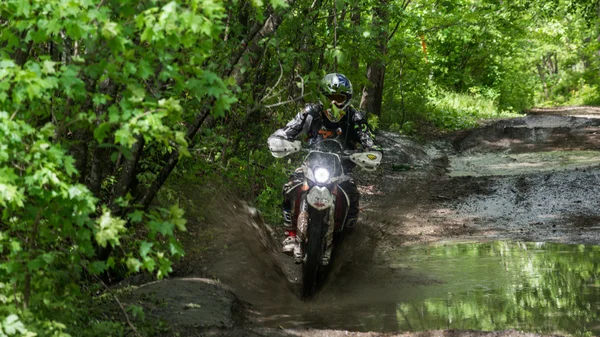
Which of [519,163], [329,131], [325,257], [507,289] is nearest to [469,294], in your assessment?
[507,289]

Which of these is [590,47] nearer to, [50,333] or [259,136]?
[259,136]

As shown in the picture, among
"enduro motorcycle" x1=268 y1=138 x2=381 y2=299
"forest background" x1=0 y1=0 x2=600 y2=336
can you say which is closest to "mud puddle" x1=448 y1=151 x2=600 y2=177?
"forest background" x1=0 y1=0 x2=600 y2=336

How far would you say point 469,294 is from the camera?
7.30 metres

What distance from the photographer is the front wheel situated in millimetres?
7199

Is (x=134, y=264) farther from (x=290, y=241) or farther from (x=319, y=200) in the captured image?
(x=290, y=241)

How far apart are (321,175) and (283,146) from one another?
55cm

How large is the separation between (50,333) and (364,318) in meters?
3.09

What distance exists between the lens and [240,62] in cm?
718

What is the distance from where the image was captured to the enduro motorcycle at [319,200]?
7.14 meters

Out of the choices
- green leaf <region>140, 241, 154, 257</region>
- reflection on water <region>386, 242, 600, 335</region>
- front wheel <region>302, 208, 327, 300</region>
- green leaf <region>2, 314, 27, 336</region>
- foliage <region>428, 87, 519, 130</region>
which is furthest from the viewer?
foliage <region>428, 87, 519, 130</region>

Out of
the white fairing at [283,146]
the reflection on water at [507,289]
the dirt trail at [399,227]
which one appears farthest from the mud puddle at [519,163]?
the white fairing at [283,146]

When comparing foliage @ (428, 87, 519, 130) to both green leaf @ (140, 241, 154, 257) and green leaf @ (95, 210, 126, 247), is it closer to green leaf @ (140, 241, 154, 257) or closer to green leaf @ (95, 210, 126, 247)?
green leaf @ (140, 241, 154, 257)

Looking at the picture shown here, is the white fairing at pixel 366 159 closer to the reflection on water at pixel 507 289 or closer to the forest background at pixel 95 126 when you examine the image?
the forest background at pixel 95 126

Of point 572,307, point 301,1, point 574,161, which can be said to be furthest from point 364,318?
point 574,161
